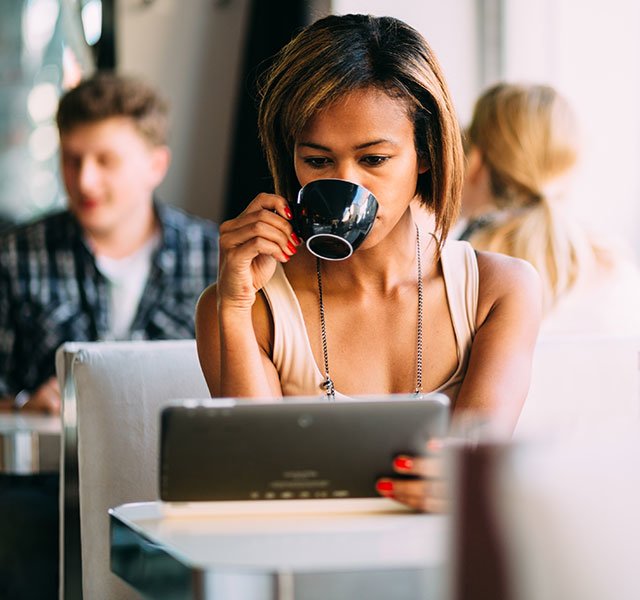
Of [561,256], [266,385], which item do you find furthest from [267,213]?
[561,256]

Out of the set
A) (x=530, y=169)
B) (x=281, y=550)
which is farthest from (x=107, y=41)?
(x=281, y=550)

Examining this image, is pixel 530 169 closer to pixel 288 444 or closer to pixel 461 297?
pixel 461 297

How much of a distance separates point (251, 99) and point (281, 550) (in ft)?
9.81

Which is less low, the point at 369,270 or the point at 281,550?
the point at 369,270

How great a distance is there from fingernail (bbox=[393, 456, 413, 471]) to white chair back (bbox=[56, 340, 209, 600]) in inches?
32.0

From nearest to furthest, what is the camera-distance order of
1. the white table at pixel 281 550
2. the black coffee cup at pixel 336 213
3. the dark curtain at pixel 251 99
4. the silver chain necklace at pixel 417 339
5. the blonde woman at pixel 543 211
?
the white table at pixel 281 550
the black coffee cup at pixel 336 213
the silver chain necklace at pixel 417 339
the blonde woman at pixel 543 211
the dark curtain at pixel 251 99

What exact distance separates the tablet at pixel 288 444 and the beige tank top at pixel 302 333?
→ 55cm

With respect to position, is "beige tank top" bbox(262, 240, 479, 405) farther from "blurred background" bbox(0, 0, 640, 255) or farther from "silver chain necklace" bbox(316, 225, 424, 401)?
"blurred background" bbox(0, 0, 640, 255)

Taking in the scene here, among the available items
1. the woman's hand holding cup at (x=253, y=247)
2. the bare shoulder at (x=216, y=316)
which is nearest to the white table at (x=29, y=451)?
the bare shoulder at (x=216, y=316)

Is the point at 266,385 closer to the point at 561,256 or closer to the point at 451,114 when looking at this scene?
the point at 451,114

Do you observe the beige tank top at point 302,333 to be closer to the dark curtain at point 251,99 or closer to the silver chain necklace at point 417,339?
the silver chain necklace at point 417,339

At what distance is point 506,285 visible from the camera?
1.86 meters

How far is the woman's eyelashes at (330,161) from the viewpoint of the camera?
5.48 feet

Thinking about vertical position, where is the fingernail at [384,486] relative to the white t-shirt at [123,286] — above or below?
below
